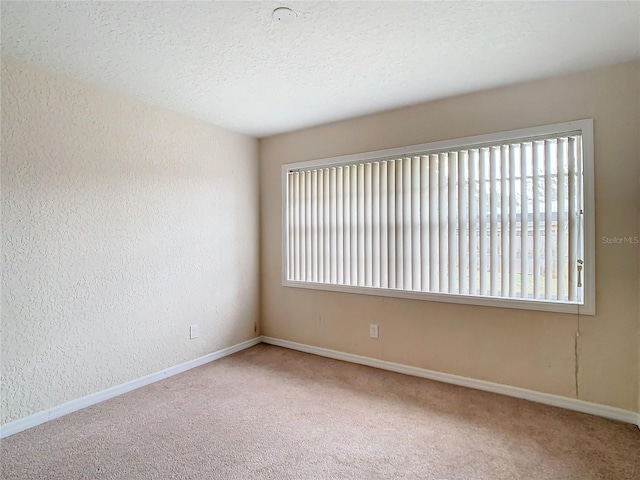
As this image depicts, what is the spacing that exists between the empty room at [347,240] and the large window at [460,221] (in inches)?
0.7

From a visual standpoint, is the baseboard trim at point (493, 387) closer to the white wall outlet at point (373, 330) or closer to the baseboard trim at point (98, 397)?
the white wall outlet at point (373, 330)

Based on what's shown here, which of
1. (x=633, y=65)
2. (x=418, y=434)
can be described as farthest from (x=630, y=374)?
(x=633, y=65)

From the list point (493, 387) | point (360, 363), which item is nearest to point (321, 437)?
point (360, 363)

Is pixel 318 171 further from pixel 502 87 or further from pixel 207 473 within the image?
pixel 207 473

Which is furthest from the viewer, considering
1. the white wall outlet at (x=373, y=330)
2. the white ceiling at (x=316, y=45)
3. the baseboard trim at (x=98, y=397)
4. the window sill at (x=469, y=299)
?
the white wall outlet at (x=373, y=330)

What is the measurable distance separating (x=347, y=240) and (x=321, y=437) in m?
1.82

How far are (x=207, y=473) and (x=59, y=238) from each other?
1813 mm

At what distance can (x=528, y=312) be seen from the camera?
252 centimetres

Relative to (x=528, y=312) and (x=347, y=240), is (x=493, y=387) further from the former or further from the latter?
(x=347, y=240)

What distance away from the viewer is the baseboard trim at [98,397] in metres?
2.15

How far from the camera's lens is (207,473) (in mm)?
1763

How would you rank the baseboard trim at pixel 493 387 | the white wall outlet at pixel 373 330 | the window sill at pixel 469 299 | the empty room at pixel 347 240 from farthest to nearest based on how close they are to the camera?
the white wall outlet at pixel 373 330
the window sill at pixel 469 299
the baseboard trim at pixel 493 387
the empty room at pixel 347 240

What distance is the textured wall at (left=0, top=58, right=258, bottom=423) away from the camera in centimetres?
218

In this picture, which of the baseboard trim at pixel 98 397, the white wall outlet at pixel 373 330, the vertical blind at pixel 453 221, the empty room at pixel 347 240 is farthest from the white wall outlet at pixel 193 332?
the white wall outlet at pixel 373 330
